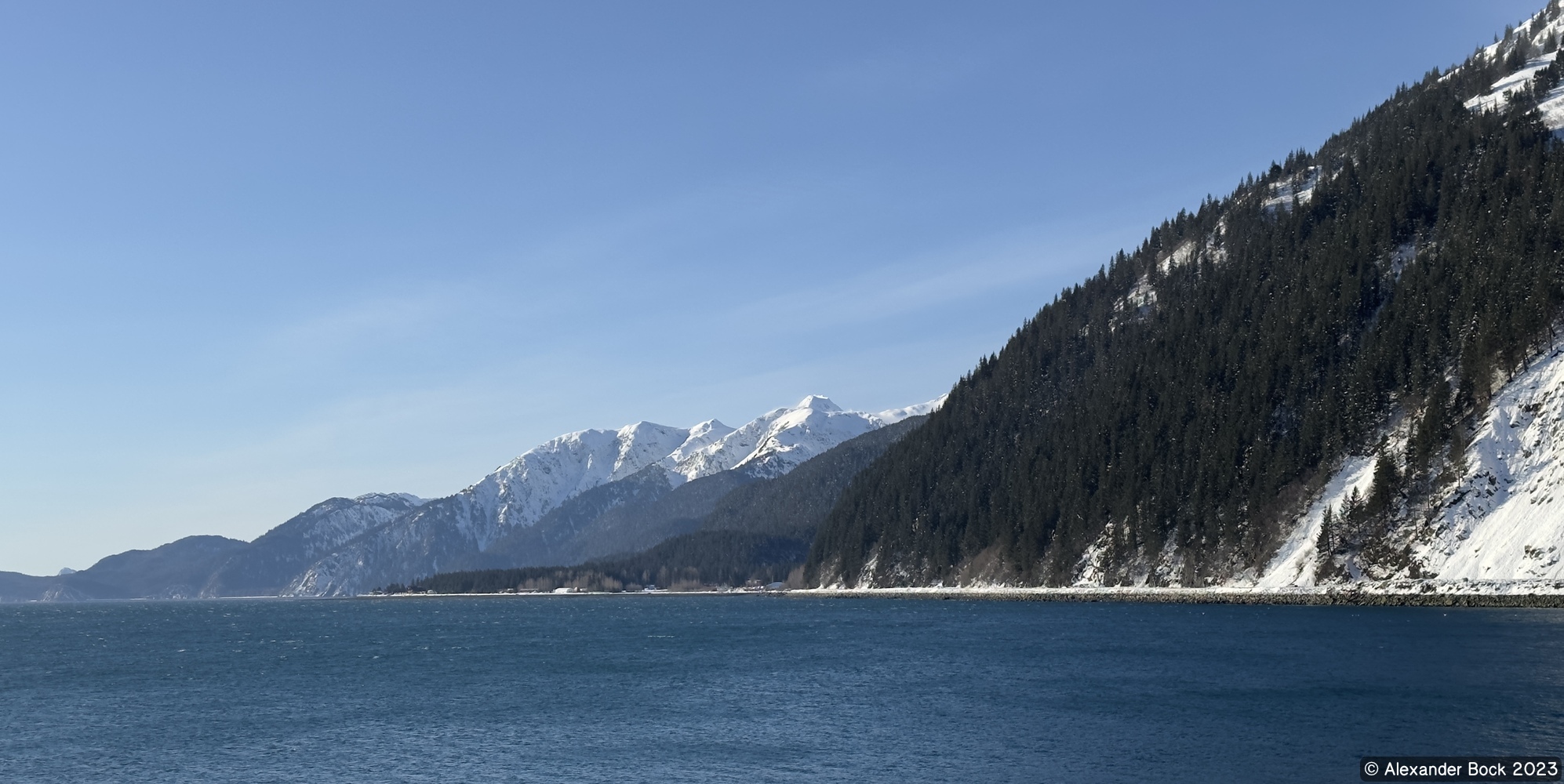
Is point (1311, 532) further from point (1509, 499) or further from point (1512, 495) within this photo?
point (1512, 495)

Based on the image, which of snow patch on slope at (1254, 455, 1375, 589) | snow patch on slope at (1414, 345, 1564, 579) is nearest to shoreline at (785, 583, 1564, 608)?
snow patch on slope at (1254, 455, 1375, 589)

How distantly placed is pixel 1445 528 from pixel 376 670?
122 m

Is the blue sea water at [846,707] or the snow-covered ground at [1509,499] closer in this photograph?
the blue sea water at [846,707]

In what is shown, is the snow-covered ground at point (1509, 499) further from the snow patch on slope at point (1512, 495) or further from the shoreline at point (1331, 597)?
the shoreline at point (1331, 597)

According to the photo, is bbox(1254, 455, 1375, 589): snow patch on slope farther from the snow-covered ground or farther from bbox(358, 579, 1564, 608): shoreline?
the snow-covered ground

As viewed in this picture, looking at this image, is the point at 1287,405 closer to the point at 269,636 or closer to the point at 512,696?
the point at 512,696

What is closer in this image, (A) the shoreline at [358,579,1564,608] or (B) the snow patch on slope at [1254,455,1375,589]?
(A) the shoreline at [358,579,1564,608]

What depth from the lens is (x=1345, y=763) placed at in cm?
5116

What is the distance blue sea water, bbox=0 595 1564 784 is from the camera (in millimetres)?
56000

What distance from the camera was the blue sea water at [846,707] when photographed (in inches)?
2205

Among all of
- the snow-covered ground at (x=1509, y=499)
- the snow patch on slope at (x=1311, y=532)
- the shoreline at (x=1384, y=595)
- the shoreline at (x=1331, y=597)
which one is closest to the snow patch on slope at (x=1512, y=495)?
the snow-covered ground at (x=1509, y=499)

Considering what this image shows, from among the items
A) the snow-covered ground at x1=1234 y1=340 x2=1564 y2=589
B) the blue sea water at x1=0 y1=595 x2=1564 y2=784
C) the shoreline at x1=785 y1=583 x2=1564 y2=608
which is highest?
the snow-covered ground at x1=1234 y1=340 x2=1564 y2=589

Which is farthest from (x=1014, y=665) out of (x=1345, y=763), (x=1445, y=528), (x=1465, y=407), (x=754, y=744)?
(x=1465, y=407)

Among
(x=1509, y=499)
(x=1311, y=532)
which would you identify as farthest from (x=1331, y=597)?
(x=1509, y=499)
